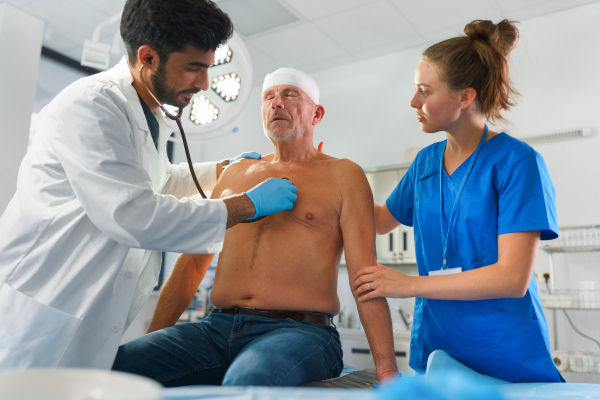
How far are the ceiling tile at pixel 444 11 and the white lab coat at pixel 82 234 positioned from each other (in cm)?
276

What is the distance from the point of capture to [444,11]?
341cm

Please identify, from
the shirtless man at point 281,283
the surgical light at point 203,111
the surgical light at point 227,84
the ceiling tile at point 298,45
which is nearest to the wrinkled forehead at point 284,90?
the shirtless man at point 281,283

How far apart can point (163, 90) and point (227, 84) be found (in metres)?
0.42

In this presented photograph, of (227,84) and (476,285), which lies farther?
(227,84)

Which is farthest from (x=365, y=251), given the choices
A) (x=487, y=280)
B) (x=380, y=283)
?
(x=487, y=280)

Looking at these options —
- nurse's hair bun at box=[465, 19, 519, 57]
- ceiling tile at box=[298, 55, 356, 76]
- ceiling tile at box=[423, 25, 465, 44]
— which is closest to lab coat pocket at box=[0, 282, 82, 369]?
nurse's hair bun at box=[465, 19, 519, 57]

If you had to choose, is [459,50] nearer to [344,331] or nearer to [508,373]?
[508,373]

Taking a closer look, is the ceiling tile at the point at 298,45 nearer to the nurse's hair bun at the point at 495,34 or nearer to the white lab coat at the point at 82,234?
the nurse's hair bun at the point at 495,34

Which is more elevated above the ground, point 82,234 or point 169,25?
point 169,25

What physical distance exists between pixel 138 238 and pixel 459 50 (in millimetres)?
1077

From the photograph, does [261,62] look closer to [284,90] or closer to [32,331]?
[284,90]

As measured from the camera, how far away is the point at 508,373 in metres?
1.24

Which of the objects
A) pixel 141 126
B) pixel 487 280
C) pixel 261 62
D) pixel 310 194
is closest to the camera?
pixel 487 280

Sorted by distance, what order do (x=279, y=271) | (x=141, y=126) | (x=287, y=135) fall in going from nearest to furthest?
(x=141, y=126) → (x=279, y=271) → (x=287, y=135)
